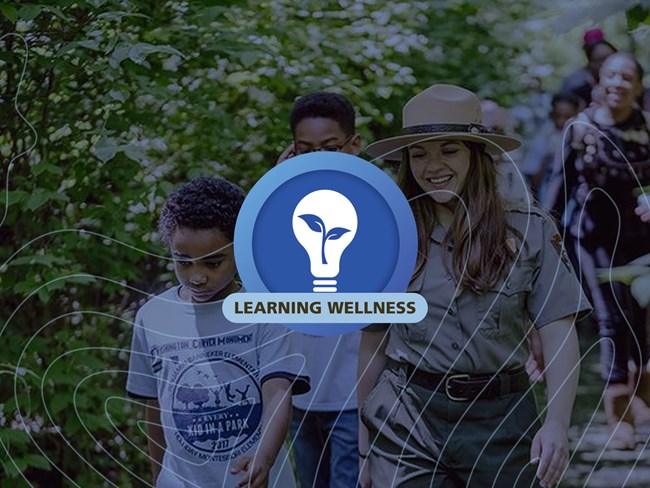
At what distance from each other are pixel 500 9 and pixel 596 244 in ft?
1.98

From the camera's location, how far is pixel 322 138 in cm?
271

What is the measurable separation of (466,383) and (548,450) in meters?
0.26

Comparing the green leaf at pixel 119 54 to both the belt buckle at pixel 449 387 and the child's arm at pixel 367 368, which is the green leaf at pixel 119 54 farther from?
the belt buckle at pixel 449 387

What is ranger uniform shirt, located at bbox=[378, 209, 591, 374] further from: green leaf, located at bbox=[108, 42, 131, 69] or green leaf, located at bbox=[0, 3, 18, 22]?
green leaf, located at bbox=[0, 3, 18, 22]

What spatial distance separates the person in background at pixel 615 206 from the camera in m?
2.74

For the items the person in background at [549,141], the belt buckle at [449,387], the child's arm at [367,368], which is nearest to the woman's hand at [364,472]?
the child's arm at [367,368]

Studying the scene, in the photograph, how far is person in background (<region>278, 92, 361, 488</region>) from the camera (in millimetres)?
2674

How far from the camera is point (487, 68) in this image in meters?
2.73

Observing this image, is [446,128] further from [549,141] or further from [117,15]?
[117,15]

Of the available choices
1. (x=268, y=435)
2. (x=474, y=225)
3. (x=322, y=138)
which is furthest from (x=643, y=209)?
(x=268, y=435)

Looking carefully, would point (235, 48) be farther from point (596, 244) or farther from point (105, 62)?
point (596, 244)

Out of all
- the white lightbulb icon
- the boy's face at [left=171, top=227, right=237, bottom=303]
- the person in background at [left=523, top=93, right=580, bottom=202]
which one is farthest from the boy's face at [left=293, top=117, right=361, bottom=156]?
the person in background at [left=523, top=93, right=580, bottom=202]

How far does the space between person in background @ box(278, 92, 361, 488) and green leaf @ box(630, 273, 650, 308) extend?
67 cm

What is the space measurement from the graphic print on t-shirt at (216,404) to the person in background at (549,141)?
0.80m
